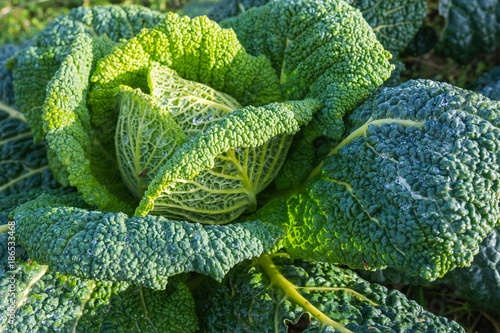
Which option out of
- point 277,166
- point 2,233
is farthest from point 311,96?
point 2,233

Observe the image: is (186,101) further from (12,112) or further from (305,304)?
(12,112)

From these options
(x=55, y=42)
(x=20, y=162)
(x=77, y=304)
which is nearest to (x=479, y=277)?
(x=77, y=304)

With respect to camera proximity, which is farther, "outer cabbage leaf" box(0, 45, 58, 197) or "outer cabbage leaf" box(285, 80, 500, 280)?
"outer cabbage leaf" box(0, 45, 58, 197)

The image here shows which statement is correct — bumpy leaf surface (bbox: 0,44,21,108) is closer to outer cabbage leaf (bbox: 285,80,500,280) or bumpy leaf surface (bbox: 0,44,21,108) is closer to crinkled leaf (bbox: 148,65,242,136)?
crinkled leaf (bbox: 148,65,242,136)

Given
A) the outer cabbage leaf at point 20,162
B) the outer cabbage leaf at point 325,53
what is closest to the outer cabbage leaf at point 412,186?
the outer cabbage leaf at point 325,53

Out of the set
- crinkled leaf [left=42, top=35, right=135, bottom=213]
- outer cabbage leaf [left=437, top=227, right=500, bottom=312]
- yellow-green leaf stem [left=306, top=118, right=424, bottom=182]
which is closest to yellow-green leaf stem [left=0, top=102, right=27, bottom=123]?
crinkled leaf [left=42, top=35, right=135, bottom=213]

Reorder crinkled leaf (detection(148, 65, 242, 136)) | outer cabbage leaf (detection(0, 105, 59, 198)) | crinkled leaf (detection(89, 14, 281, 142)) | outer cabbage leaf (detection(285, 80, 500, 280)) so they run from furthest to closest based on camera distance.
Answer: outer cabbage leaf (detection(0, 105, 59, 198)) → crinkled leaf (detection(89, 14, 281, 142)) → crinkled leaf (detection(148, 65, 242, 136)) → outer cabbage leaf (detection(285, 80, 500, 280))

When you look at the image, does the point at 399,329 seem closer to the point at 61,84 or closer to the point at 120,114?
the point at 120,114
